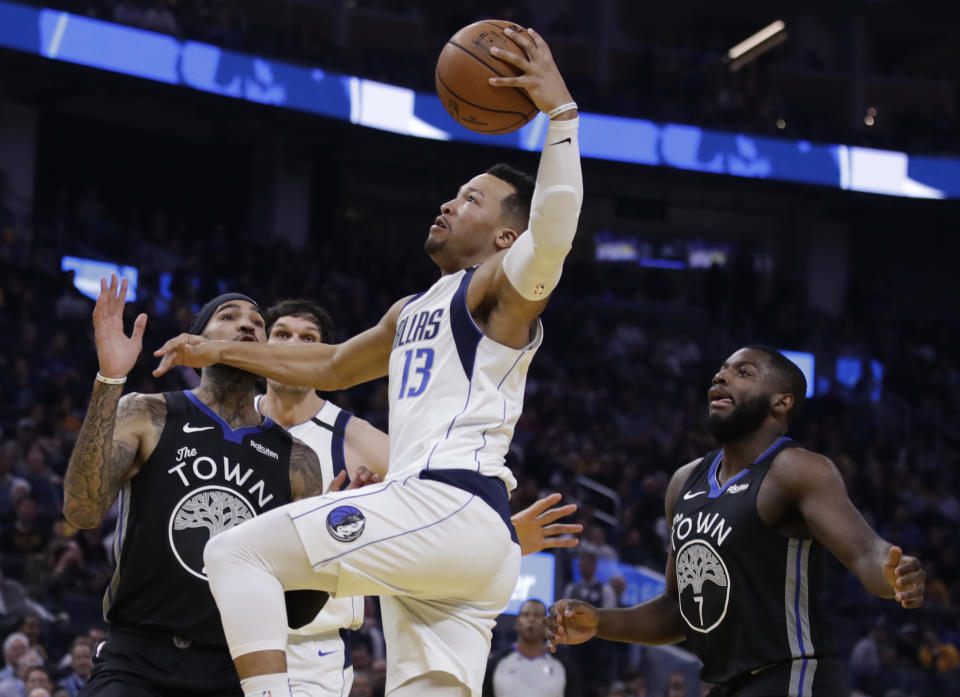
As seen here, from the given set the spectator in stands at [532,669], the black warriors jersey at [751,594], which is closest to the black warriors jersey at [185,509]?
the black warriors jersey at [751,594]

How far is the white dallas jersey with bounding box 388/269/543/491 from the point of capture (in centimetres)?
365

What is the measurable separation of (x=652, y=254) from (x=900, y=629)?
1400cm

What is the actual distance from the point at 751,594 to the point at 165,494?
2.14 metres

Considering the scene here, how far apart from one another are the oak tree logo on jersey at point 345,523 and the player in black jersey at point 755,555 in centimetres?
152

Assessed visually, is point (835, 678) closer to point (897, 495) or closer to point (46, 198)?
point (897, 495)

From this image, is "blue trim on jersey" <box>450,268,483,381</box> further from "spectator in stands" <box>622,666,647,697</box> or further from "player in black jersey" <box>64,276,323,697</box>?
"spectator in stands" <box>622,666,647,697</box>

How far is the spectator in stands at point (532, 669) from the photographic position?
854cm

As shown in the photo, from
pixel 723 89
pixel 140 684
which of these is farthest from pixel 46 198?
pixel 140 684

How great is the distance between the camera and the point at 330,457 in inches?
213

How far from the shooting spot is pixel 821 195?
25672mm

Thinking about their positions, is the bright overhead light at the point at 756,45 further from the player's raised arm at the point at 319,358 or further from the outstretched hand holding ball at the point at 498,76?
the player's raised arm at the point at 319,358

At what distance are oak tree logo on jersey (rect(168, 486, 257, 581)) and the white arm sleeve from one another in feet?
4.90

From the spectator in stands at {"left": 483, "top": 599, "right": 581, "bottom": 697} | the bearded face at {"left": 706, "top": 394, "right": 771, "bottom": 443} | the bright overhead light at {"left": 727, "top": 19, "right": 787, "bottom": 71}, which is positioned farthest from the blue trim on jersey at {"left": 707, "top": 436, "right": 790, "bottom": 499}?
the bright overhead light at {"left": 727, "top": 19, "right": 787, "bottom": 71}

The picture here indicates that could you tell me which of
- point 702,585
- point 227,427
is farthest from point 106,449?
point 702,585
